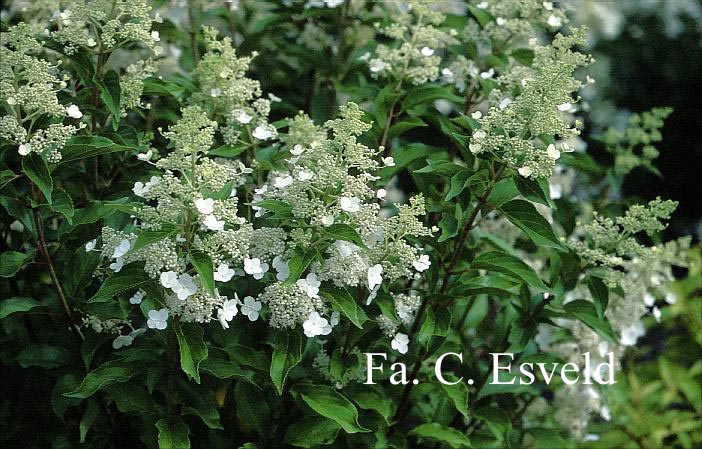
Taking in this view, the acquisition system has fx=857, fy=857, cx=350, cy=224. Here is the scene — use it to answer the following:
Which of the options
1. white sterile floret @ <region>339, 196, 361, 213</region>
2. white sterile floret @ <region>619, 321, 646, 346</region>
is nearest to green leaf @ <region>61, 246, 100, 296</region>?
white sterile floret @ <region>339, 196, 361, 213</region>

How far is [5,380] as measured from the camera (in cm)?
241

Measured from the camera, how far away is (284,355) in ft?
6.15

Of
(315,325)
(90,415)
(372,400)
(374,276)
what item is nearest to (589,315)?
(372,400)

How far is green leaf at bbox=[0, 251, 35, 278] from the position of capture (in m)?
2.03

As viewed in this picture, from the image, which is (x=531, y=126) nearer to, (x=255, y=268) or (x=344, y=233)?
(x=344, y=233)

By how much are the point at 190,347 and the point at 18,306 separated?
1.69 ft

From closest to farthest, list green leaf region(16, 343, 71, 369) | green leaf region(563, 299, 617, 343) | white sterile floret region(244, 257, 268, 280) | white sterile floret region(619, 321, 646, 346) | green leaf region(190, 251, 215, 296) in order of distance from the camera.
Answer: green leaf region(190, 251, 215, 296) < white sterile floret region(244, 257, 268, 280) < green leaf region(16, 343, 71, 369) < green leaf region(563, 299, 617, 343) < white sterile floret region(619, 321, 646, 346)

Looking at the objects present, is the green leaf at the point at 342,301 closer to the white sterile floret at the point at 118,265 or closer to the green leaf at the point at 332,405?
the green leaf at the point at 332,405

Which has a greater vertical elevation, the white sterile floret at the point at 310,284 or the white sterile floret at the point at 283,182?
the white sterile floret at the point at 283,182

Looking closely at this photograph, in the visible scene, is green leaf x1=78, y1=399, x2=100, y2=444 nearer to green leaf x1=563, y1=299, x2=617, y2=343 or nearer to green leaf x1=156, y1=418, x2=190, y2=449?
green leaf x1=156, y1=418, x2=190, y2=449

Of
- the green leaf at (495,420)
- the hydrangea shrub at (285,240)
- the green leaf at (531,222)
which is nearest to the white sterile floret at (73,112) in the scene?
the hydrangea shrub at (285,240)

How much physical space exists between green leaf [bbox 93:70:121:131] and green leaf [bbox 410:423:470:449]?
1092 mm

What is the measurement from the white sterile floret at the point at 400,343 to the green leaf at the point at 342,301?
22cm

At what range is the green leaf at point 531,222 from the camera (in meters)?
1.93
